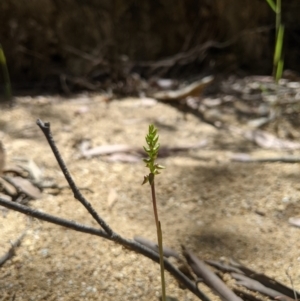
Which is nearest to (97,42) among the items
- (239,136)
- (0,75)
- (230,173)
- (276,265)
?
(0,75)

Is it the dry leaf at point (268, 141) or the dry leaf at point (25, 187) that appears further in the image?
the dry leaf at point (268, 141)

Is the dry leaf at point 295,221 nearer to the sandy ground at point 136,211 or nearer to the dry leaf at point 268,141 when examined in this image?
the sandy ground at point 136,211

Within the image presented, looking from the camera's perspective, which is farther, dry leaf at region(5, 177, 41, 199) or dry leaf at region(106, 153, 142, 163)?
dry leaf at region(106, 153, 142, 163)

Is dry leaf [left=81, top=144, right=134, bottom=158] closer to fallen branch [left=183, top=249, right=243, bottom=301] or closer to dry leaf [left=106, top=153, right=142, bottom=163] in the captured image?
dry leaf [left=106, top=153, right=142, bottom=163]

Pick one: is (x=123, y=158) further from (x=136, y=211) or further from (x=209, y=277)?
(x=209, y=277)

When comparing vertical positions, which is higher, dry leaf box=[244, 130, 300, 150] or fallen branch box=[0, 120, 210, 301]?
dry leaf box=[244, 130, 300, 150]

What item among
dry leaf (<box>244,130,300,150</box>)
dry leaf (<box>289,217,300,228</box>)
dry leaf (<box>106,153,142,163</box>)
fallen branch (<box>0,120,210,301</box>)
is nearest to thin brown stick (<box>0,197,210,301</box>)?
fallen branch (<box>0,120,210,301</box>)

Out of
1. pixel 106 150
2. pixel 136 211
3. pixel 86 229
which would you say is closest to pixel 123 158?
pixel 106 150

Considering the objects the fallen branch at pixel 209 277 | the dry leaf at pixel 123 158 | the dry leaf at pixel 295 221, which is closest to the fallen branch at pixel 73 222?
the fallen branch at pixel 209 277

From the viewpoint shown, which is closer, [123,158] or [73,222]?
[73,222]
